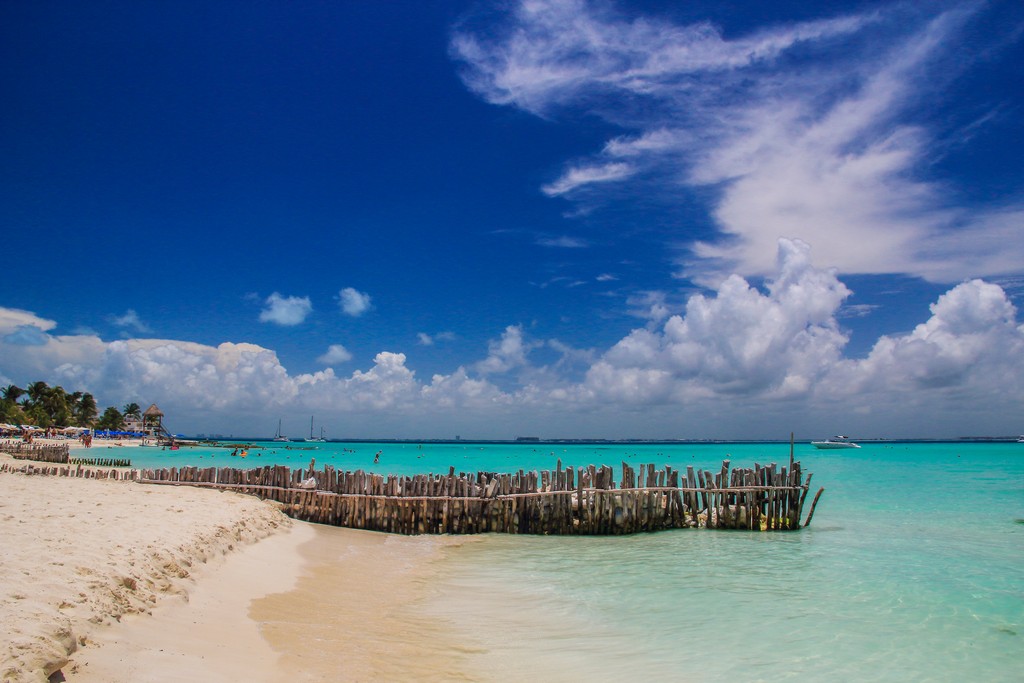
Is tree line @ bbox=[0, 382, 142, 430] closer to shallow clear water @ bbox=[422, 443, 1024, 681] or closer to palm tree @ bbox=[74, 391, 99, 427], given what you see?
palm tree @ bbox=[74, 391, 99, 427]

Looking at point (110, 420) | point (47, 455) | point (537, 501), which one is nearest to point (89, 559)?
point (537, 501)

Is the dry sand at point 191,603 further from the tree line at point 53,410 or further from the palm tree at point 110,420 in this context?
the palm tree at point 110,420

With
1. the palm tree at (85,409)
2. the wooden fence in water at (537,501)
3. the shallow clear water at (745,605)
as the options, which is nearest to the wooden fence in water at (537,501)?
the wooden fence in water at (537,501)

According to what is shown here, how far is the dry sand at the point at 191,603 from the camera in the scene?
5570 mm

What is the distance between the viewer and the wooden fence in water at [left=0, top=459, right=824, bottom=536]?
17594 mm

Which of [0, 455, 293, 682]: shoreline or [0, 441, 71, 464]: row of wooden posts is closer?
[0, 455, 293, 682]: shoreline

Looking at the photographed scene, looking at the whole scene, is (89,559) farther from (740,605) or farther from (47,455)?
(47,455)

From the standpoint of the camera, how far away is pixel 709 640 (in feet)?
29.1

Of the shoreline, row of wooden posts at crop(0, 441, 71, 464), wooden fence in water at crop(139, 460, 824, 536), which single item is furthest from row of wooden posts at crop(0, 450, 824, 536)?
row of wooden posts at crop(0, 441, 71, 464)

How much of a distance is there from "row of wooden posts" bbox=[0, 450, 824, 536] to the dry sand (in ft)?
11.9

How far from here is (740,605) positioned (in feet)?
34.8

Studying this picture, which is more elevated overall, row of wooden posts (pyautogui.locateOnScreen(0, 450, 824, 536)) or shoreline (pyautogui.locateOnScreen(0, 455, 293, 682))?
shoreline (pyautogui.locateOnScreen(0, 455, 293, 682))

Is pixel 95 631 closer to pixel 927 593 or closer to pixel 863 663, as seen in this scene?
pixel 863 663

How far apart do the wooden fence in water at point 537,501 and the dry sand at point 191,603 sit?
3643mm
